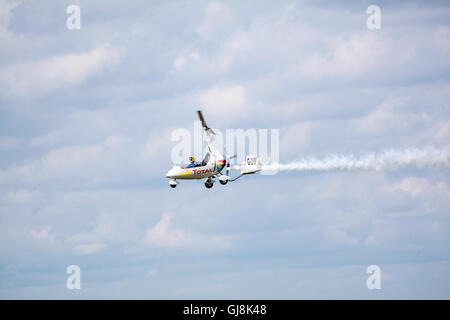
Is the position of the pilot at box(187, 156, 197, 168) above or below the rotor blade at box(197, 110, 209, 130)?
below

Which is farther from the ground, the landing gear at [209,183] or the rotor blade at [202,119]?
the rotor blade at [202,119]

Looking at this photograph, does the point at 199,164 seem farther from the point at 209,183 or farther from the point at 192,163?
the point at 209,183

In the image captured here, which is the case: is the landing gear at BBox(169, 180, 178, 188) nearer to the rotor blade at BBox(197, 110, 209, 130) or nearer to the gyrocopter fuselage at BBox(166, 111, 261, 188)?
the gyrocopter fuselage at BBox(166, 111, 261, 188)

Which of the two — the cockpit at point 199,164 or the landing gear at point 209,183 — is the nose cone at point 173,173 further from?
the landing gear at point 209,183

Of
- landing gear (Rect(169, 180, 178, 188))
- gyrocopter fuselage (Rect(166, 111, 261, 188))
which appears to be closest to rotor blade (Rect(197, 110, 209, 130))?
gyrocopter fuselage (Rect(166, 111, 261, 188))

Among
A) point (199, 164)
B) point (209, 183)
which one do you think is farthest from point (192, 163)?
point (209, 183)

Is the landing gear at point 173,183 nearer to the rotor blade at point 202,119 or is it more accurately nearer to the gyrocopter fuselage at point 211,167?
the gyrocopter fuselage at point 211,167

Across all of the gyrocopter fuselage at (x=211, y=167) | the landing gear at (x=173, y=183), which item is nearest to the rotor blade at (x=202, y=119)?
the gyrocopter fuselage at (x=211, y=167)

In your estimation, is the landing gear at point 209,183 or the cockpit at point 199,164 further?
the landing gear at point 209,183

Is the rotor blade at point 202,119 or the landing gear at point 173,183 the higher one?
the rotor blade at point 202,119
